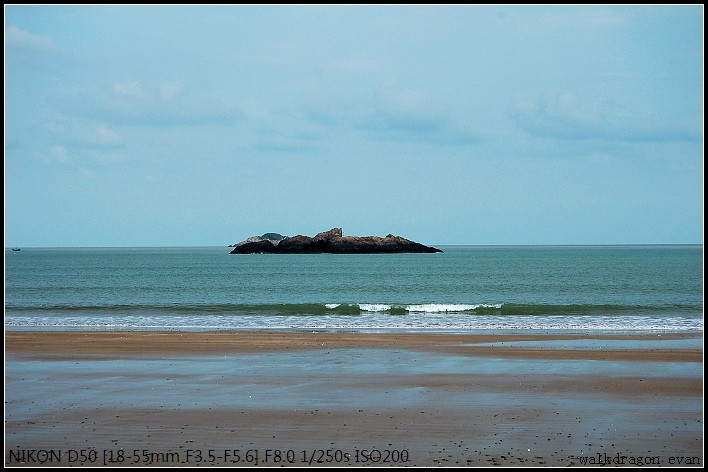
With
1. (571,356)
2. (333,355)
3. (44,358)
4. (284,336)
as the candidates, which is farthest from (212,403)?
(284,336)

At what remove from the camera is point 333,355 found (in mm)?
18641

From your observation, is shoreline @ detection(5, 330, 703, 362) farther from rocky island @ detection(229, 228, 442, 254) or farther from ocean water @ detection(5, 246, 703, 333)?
rocky island @ detection(229, 228, 442, 254)

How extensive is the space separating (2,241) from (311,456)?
5.89 meters

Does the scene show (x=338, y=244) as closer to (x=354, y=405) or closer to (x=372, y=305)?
(x=372, y=305)

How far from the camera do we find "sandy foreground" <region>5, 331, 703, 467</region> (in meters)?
9.47

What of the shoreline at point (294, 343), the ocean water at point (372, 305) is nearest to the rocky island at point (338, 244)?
the ocean water at point (372, 305)

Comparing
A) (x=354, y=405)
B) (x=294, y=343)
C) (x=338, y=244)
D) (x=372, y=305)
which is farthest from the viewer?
(x=338, y=244)

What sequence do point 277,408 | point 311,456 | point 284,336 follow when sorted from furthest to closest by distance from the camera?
point 284,336
point 277,408
point 311,456

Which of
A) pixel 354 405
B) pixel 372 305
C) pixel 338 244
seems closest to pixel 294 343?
pixel 354 405

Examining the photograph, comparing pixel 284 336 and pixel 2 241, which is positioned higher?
pixel 2 241

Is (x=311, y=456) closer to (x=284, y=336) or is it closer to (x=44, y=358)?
(x=44, y=358)

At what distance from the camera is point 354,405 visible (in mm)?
12203

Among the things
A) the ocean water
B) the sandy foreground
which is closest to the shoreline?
the sandy foreground

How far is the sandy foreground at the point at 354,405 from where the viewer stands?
31.1ft
